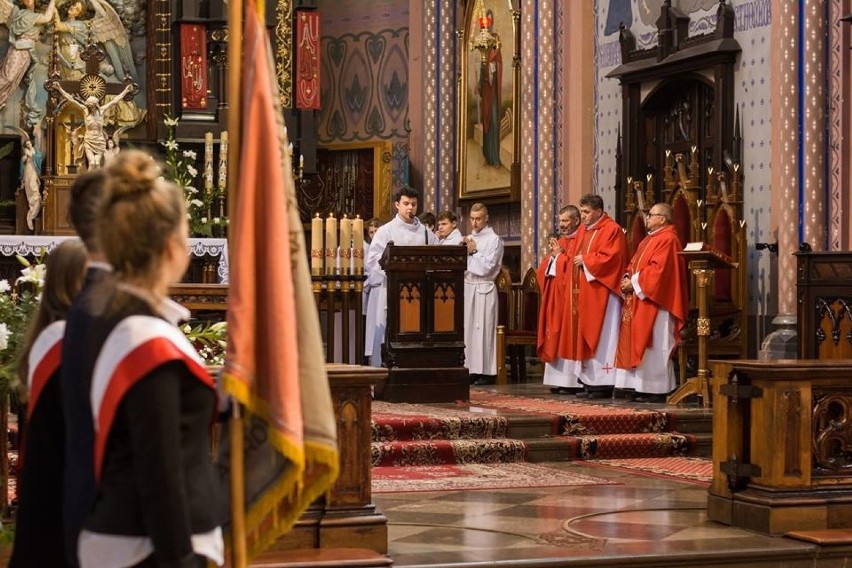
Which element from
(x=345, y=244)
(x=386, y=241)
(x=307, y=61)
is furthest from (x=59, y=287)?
(x=307, y=61)

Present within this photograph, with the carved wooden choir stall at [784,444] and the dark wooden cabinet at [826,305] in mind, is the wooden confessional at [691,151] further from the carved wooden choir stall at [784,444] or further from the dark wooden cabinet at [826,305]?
the carved wooden choir stall at [784,444]

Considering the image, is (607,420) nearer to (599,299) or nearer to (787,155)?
(599,299)

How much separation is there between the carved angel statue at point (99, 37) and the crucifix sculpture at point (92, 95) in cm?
16

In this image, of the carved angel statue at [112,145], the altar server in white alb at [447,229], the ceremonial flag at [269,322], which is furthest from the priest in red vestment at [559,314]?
the ceremonial flag at [269,322]

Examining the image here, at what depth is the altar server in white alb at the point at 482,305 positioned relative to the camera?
1345cm

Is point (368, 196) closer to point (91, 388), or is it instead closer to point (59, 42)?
point (59, 42)

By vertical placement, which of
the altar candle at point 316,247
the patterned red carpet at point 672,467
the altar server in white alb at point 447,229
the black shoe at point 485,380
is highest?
the altar server in white alb at point 447,229

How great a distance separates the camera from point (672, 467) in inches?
353

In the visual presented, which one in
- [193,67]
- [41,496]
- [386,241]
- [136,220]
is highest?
[193,67]

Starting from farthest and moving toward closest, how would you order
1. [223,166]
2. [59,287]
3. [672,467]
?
[223,166], [672,467], [59,287]

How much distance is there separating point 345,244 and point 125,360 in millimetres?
8847

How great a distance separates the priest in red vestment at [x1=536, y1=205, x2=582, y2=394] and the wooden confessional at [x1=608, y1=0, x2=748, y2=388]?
978 millimetres

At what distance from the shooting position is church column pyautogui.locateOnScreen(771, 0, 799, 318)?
38.0 ft

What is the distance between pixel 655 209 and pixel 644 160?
261 centimetres
